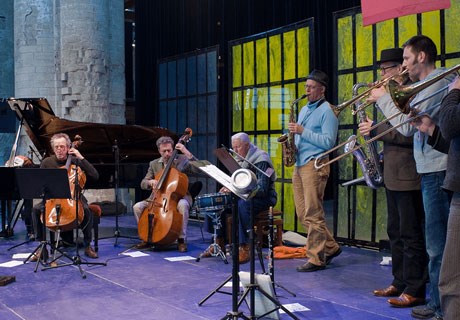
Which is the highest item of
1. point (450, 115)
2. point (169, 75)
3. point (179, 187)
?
point (169, 75)

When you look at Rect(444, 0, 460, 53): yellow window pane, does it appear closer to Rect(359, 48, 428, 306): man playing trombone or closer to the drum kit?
Rect(359, 48, 428, 306): man playing trombone

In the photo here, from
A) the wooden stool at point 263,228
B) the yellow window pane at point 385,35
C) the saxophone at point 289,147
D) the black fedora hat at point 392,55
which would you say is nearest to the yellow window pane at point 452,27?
the yellow window pane at point 385,35

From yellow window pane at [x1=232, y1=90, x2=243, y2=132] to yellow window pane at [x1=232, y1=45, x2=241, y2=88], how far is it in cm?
14

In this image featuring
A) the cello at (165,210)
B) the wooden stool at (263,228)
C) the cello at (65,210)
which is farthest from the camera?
the cello at (165,210)

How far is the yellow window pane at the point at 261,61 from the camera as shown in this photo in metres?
8.65

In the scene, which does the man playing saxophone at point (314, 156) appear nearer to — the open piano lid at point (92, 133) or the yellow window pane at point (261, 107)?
the yellow window pane at point (261, 107)

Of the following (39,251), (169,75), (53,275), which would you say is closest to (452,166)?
(53,275)

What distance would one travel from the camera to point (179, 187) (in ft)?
23.5

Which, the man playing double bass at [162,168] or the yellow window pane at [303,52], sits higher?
the yellow window pane at [303,52]

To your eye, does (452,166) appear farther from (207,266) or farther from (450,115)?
(207,266)

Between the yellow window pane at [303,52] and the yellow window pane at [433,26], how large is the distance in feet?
5.67

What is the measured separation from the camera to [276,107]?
8.43 meters

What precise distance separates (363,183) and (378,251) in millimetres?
746

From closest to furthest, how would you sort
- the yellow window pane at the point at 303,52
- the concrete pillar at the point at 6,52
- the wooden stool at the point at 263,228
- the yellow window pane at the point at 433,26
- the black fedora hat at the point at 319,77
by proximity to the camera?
the black fedora hat at the point at 319,77
the yellow window pane at the point at 433,26
the wooden stool at the point at 263,228
the yellow window pane at the point at 303,52
the concrete pillar at the point at 6,52
